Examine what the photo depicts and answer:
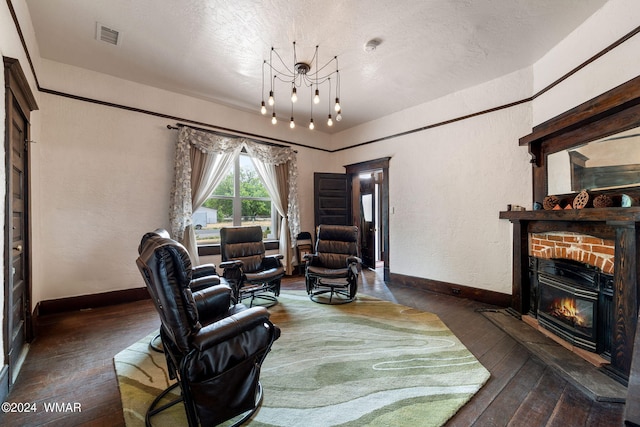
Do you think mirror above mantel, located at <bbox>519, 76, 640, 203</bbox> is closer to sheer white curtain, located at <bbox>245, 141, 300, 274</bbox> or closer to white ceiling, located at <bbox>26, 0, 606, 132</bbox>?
white ceiling, located at <bbox>26, 0, 606, 132</bbox>

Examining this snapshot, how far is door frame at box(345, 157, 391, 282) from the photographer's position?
4668 millimetres

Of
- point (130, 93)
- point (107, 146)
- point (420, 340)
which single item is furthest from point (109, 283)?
point (420, 340)

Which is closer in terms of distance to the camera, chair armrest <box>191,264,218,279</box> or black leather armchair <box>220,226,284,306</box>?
chair armrest <box>191,264,218,279</box>

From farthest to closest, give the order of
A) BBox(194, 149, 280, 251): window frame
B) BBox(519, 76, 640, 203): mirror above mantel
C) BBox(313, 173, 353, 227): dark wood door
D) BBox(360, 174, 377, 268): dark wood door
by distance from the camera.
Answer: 1. BBox(360, 174, 377, 268): dark wood door
2. BBox(313, 173, 353, 227): dark wood door
3. BBox(194, 149, 280, 251): window frame
4. BBox(519, 76, 640, 203): mirror above mantel

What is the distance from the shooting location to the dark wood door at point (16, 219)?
1.77 metres

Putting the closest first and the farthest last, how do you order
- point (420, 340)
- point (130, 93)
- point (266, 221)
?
point (420, 340) < point (130, 93) < point (266, 221)

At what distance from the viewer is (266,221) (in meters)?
5.00

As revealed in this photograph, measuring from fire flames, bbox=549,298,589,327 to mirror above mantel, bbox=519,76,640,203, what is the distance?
1049 mm

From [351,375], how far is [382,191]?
3540mm

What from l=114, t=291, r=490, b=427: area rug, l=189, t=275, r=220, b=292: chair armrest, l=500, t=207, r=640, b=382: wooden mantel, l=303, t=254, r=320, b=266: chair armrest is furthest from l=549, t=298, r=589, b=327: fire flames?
l=189, t=275, r=220, b=292: chair armrest

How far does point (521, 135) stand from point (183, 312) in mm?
4047

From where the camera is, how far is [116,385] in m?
1.83

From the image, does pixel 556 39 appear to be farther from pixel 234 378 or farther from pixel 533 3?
pixel 234 378

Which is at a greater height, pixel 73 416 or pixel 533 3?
pixel 533 3
